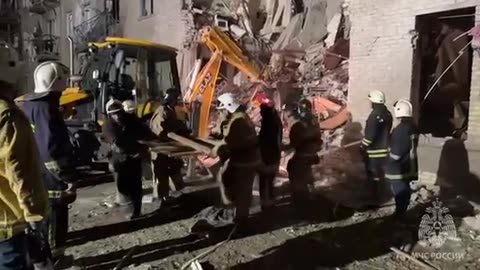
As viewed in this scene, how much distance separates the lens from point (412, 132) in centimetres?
544

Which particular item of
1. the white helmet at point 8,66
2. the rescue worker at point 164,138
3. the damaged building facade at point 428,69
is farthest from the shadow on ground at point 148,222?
the damaged building facade at point 428,69

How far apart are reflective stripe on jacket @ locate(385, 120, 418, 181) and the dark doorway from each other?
2240 mm

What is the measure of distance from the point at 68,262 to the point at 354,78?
20.9 feet

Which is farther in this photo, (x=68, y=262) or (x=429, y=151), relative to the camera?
(x=429, y=151)

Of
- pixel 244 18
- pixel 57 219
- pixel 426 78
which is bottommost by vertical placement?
pixel 57 219

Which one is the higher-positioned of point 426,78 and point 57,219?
point 426,78

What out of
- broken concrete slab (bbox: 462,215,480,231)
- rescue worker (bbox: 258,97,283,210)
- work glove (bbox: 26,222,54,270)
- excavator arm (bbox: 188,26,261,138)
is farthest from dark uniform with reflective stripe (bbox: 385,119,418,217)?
excavator arm (bbox: 188,26,261,138)

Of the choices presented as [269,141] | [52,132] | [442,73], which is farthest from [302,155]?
[52,132]

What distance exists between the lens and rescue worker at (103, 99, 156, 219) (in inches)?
217

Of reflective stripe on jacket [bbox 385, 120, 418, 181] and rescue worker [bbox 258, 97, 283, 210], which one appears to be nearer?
reflective stripe on jacket [bbox 385, 120, 418, 181]

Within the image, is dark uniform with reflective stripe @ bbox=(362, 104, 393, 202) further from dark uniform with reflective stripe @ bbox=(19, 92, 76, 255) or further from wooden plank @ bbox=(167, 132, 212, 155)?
dark uniform with reflective stripe @ bbox=(19, 92, 76, 255)

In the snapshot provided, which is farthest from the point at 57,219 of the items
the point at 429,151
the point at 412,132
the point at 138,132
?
the point at 429,151

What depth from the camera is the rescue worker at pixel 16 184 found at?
2463 millimetres

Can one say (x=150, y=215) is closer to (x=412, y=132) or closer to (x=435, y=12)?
(x=412, y=132)
